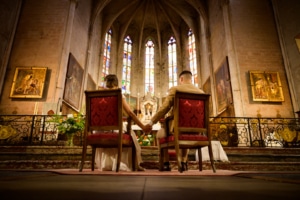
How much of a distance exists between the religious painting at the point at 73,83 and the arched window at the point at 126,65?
6.34 metres

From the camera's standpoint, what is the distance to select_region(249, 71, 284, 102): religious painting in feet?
28.9

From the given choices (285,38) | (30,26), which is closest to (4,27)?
(30,26)

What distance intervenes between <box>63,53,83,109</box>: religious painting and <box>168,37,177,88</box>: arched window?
8764 millimetres

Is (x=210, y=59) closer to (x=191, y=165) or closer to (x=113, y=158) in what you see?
(x=191, y=165)

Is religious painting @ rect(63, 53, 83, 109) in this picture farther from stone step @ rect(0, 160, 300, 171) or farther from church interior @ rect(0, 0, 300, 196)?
stone step @ rect(0, 160, 300, 171)

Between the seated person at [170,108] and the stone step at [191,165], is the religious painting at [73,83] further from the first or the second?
the seated person at [170,108]

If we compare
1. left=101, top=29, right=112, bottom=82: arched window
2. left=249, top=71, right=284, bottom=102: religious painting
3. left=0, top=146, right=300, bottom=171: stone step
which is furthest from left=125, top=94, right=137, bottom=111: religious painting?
left=0, top=146, right=300, bottom=171: stone step

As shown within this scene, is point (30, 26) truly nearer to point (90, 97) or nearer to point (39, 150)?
point (39, 150)

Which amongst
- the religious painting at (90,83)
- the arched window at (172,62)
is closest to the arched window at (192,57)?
the arched window at (172,62)

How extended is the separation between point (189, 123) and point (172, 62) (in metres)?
Result: 16.2

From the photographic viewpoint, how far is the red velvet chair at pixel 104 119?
3057 mm

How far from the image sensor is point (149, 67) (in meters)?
19.2

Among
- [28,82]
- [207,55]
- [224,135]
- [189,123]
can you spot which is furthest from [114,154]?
[207,55]

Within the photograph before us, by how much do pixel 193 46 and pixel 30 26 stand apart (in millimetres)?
11858
